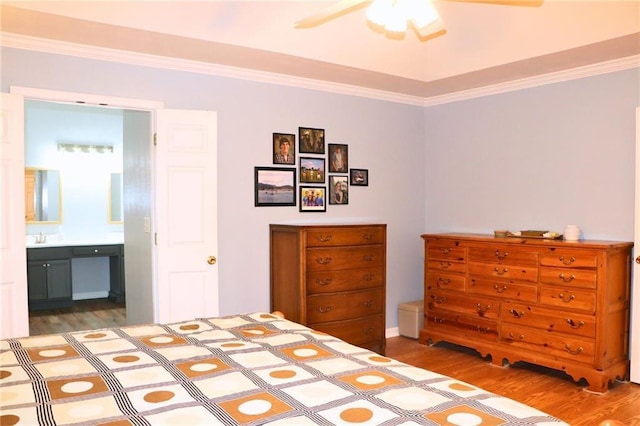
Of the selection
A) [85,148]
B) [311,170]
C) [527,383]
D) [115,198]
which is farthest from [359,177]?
[85,148]

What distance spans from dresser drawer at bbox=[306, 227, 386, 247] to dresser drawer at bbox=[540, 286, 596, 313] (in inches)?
55.6

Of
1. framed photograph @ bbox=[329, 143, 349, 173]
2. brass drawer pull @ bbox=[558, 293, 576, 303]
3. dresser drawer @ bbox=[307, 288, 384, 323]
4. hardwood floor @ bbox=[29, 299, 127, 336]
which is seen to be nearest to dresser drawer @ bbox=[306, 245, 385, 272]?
dresser drawer @ bbox=[307, 288, 384, 323]

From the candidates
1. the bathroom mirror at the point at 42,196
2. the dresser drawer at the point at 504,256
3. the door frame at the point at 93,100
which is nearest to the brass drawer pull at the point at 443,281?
the dresser drawer at the point at 504,256

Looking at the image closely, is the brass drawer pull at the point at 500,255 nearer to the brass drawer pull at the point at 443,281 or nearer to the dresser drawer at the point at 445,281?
the dresser drawer at the point at 445,281

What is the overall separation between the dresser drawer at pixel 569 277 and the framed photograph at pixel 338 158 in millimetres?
2033

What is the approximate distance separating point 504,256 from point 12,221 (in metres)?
3.73

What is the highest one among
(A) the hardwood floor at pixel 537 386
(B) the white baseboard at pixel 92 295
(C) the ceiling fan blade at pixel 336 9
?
(C) the ceiling fan blade at pixel 336 9

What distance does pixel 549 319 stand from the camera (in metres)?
3.98

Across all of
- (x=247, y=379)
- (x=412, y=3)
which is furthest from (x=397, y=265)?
(x=247, y=379)

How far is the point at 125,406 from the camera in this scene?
1.46 metres

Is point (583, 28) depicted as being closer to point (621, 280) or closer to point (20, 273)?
point (621, 280)

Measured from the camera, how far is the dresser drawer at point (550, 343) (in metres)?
3.77

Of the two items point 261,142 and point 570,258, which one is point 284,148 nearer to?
point 261,142

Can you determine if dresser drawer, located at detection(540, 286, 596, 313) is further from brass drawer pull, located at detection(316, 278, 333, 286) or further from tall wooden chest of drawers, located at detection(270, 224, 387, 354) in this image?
brass drawer pull, located at detection(316, 278, 333, 286)
